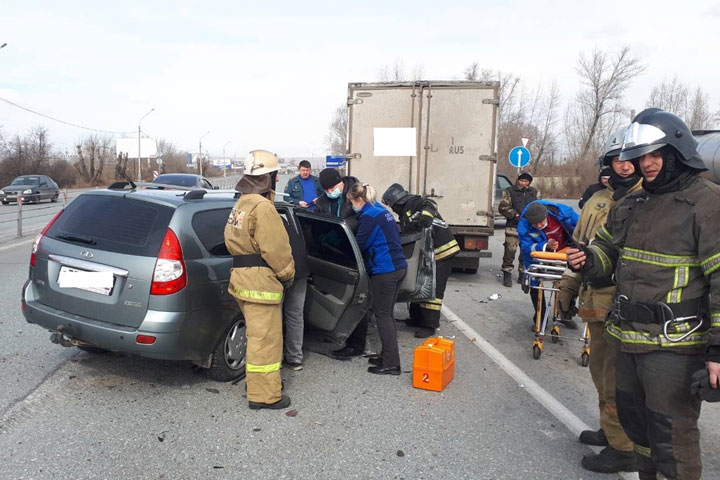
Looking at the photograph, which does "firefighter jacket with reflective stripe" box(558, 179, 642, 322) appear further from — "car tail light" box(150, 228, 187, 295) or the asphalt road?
"car tail light" box(150, 228, 187, 295)

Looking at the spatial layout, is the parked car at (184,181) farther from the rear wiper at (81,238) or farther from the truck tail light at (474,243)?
the rear wiper at (81,238)

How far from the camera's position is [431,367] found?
4.51 meters

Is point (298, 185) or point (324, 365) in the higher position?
point (298, 185)

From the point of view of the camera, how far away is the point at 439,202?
29.8ft

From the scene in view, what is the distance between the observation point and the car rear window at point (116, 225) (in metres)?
4.03

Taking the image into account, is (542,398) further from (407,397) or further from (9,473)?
(9,473)

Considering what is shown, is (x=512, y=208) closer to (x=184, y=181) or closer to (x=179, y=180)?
(x=184, y=181)

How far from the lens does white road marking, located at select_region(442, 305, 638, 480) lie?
12.9 ft

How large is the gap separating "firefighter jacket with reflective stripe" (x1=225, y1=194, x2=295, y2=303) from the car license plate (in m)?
0.88

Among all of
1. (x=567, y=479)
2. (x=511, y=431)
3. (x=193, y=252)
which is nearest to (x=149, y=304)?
(x=193, y=252)

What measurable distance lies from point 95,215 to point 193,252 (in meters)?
0.91

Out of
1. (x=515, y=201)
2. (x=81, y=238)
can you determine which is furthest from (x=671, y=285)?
(x=515, y=201)

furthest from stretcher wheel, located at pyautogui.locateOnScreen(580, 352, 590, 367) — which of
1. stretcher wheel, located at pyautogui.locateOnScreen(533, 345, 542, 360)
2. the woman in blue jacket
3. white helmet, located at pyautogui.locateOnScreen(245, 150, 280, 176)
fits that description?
white helmet, located at pyautogui.locateOnScreen(245, 150, 280, 176)

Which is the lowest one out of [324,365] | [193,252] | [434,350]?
[324,365]
